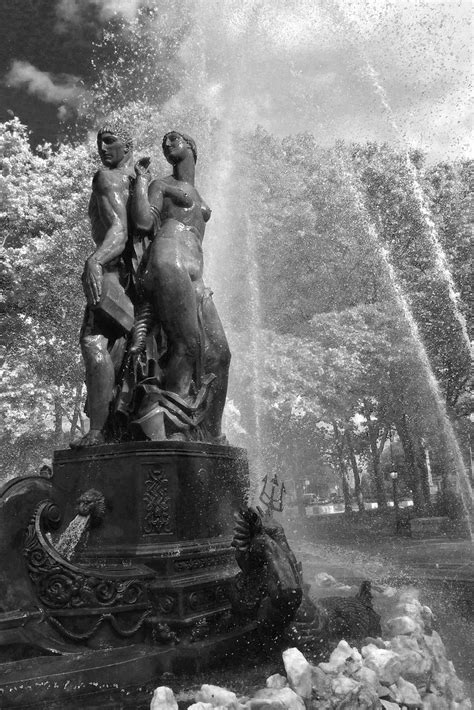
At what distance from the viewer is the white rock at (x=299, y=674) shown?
2.97 m

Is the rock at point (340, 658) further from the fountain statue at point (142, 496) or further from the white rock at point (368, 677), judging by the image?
the fountain statue at point (142, 496)

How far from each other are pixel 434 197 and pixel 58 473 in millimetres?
22594

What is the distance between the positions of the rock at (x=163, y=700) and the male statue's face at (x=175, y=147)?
13.3 ft

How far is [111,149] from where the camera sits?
17.3 feet

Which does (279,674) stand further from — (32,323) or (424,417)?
(424,417)

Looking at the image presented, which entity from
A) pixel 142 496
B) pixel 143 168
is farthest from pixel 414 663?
pixel 143 168

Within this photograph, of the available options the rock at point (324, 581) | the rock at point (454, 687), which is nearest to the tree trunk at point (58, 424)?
the rock at point (324, 581)

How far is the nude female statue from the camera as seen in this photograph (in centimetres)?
468

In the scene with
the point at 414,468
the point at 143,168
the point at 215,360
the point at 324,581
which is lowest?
the point at 324,581

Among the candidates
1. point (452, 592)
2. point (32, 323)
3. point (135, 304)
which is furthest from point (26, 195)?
point (452, 592)

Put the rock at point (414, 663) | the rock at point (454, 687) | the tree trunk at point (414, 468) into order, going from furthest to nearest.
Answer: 1. the tree trunk at point (414, 468)
2. the rock at point (454, 687)
3. the rock at point (414, 663)

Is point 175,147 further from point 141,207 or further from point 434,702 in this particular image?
point 434,702

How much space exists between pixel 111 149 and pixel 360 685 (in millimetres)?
4347

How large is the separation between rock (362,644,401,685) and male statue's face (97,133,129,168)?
415 cm
